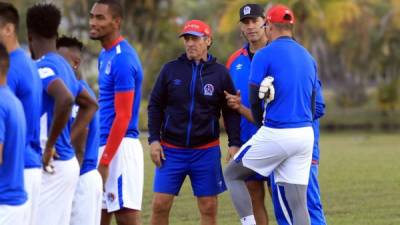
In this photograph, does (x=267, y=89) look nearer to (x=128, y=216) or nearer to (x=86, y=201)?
(x=128, y=216)

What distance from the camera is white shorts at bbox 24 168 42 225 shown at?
732cm

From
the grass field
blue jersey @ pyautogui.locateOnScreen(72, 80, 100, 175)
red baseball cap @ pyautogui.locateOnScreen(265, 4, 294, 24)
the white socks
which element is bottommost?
the grass field

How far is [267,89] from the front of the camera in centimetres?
967

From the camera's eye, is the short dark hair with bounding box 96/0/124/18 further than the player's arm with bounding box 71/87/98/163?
Yes

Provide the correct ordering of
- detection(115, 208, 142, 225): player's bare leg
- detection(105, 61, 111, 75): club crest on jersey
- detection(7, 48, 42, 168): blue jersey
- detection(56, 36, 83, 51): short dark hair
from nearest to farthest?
detection(7, 48, 42, 168): blue jersey < detection(56, 36, 83, 51): short dark hair < detection(105, 61, 111, 75): club crest on jersey < detection(115, 208, 142, 225): player's bare leg

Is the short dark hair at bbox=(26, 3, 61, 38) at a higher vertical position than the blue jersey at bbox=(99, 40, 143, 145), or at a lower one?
higher

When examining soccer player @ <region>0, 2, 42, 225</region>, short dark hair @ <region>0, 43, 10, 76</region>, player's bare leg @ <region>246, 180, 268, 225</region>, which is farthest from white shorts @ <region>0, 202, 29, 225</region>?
player's bare leg @ <region>246, 180, 268, 225</region>

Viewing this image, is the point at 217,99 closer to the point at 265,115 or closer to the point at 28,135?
the point at 265,115

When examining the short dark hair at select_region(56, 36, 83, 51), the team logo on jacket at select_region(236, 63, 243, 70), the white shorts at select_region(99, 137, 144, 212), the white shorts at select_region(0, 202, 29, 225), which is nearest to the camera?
the white shorts at select_region(0, 202, 29, 225)

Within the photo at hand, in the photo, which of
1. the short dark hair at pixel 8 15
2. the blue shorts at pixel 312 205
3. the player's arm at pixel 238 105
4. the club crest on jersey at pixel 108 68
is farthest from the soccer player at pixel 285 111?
the short dark hair at pixel 8 15

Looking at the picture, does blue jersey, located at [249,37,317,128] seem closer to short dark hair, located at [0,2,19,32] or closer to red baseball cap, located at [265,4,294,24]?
red baseball cap, located at [265,4,294,24]

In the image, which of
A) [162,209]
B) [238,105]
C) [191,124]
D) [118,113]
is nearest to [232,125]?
[238,105]

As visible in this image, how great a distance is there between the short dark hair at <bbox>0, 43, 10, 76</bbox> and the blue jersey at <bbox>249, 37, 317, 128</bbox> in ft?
11.1

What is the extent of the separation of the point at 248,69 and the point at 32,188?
4.26 m
